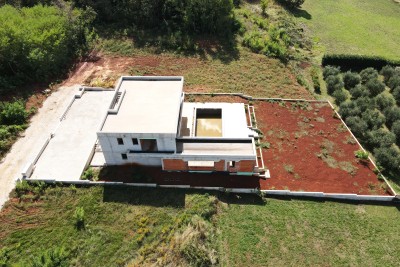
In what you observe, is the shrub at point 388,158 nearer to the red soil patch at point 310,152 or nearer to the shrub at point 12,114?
the red soil patch at point 310,152

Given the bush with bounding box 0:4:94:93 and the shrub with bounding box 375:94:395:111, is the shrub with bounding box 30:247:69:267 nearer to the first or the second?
the bush with bounding box 0:4:94:93

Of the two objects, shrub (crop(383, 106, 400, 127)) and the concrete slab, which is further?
shrub (crop(383, 106, 400, 127))

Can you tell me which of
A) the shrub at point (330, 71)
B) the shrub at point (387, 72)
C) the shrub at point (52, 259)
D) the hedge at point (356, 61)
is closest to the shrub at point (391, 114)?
the shrub at point (387, 72)

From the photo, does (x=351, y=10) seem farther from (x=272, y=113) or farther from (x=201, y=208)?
(x=201, y=208)

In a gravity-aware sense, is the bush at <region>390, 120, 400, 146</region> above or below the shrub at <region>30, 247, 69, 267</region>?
below

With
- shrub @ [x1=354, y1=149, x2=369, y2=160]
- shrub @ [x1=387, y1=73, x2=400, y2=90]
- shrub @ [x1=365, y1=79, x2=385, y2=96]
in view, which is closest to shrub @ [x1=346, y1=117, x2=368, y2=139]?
shrub @ [x1=354, y1=149, x2=369, y2=160]

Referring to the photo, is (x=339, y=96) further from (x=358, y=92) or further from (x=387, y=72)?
(x=387, y=72)

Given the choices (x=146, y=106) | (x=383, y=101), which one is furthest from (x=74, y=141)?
(x=383, y=101)

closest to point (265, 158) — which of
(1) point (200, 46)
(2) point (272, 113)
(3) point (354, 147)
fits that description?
(2) point (272, 113)
